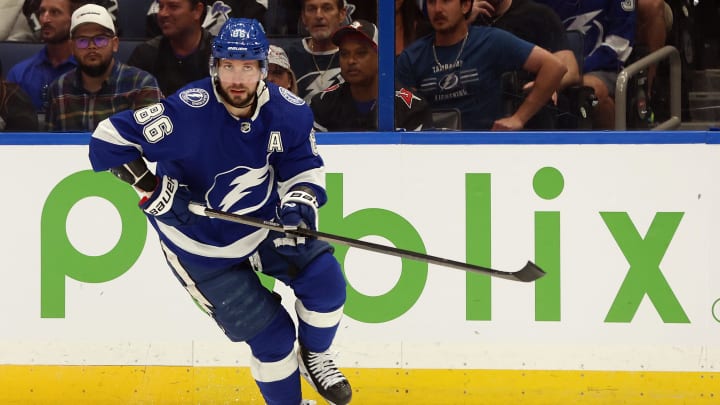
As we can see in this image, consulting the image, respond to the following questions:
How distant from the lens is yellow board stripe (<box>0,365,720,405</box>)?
14.1ft

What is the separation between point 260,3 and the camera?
4.33 meters

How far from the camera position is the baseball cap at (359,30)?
14.3 ft

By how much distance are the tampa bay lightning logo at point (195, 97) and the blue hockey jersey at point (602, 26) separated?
47.9 inches

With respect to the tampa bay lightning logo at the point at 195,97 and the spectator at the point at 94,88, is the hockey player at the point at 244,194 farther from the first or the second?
the spectator at the point at 94,88

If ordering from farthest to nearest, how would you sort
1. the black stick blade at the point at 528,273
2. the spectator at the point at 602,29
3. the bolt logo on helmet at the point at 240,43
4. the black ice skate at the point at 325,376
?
1. the spectator at the point at 602,29
2. the black ice skate at the point at 325,376
3. the black stick blade at the point at 528,273
4. the bolt logo on helmet at the point at 240,43

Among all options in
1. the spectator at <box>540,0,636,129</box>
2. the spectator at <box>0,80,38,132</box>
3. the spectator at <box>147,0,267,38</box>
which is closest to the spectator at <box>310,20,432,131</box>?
the spectator at <box>147,0,267,38</box>

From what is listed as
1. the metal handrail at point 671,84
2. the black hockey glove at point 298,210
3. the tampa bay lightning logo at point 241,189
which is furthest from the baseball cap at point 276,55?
the metal handrail at point 671,84

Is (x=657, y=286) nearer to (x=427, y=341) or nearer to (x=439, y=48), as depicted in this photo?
(x=427, y=341)

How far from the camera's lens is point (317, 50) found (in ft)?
14.3

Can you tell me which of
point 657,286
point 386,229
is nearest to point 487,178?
point 386,229

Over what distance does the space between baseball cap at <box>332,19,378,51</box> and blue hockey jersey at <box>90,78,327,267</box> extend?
2.00ft

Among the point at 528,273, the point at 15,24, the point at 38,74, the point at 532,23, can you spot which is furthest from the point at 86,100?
the point at 528,273

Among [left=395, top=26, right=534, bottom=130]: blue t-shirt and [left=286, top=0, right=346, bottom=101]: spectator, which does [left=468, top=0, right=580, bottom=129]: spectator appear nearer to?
[left=395, top=26, right=534, bottom=130]: blue t-shirt

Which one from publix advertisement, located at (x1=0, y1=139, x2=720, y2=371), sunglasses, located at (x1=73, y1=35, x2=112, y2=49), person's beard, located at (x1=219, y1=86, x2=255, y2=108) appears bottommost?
publix advertisement, located at (x1=0, y1=139, x2=720, y2=371)
